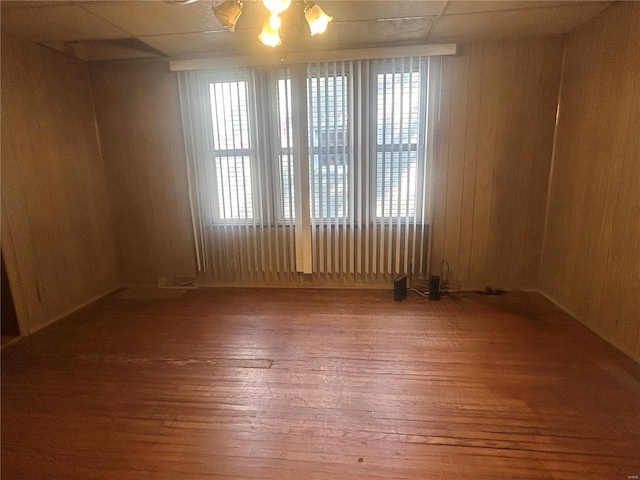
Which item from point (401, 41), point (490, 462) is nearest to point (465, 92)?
point (401, 41)

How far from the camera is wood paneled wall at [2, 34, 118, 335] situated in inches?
98.8

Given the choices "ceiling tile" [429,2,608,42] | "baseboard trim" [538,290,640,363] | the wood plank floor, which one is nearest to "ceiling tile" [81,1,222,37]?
"ceiling tile" [429,2,608,42]

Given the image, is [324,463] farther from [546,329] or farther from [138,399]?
[546,329]

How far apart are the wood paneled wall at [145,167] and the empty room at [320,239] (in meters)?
0.02

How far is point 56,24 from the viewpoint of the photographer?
2.41 meters

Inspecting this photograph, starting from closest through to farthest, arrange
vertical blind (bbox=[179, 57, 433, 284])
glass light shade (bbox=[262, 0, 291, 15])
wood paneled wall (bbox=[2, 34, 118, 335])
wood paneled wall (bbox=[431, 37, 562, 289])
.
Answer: glass light shade (bbox=[262, 0, 291, 15])
wood paneled wall (bbox=[2, 34, 118, 335])
wood paneled wall (bbox=[431, 37, 562, 289])
vertical blind (bbox=[179, 57, 433, 284])

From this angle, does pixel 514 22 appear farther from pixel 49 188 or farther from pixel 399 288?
pixel 49 188

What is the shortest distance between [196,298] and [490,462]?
2.87 m

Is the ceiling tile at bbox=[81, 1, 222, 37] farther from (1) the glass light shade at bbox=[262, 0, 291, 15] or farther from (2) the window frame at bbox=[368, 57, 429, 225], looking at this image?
(2) the window frame at bbox=[368, 57, 429, 225]

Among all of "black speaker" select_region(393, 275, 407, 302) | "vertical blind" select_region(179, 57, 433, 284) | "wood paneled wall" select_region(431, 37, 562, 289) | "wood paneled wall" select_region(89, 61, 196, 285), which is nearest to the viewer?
"wood paneled wall" select_region(431, 37, 562, 289)

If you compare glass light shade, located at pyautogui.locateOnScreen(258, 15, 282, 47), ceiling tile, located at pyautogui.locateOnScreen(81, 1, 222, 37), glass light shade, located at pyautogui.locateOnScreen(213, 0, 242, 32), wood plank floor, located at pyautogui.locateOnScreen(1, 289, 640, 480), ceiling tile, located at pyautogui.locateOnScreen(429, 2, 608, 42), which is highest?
ceiling tile, located at pyautogui.locateOnScreen(81, 1, 222, 37)

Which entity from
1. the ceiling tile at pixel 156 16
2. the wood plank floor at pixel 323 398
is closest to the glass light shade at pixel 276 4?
the ceiling tile at pixel 156 16

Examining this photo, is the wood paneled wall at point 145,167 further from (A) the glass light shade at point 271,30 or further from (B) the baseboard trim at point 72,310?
(A) the glass light shade at point 271,30

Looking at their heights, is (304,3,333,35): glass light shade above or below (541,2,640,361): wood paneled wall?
above
